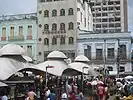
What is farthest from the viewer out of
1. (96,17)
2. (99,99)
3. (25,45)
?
(96,17)

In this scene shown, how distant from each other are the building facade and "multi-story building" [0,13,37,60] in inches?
306

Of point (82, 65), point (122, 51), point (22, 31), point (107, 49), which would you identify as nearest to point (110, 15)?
point (107, 49)

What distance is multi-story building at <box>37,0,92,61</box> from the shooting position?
5256 cm

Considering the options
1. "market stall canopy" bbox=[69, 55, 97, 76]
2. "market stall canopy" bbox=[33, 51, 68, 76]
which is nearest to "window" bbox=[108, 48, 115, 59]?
"market stall canopy" bbox=[69, 55, 97, 76]

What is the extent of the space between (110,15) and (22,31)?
71.5 meters

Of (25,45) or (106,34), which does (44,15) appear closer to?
(25,45)

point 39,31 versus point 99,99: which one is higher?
point 39,31

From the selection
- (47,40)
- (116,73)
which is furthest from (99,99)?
(47,40)

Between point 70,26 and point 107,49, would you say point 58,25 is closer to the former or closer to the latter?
point 70,26

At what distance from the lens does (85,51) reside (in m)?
52.2

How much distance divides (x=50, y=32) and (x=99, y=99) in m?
33.7

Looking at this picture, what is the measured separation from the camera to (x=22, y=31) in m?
54.0

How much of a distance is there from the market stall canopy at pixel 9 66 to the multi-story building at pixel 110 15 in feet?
311

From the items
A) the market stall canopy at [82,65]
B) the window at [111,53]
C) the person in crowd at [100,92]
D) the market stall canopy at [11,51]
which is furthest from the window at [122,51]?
the market stall canopy at [11,51]
